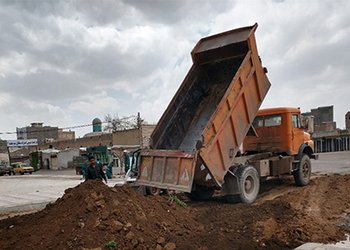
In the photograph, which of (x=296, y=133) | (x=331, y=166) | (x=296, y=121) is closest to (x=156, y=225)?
(x=296, y=133)

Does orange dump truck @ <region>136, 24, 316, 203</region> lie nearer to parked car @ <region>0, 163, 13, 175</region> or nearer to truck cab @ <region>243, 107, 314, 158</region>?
truck cab @ <region>243, 107, 314, 158</region>

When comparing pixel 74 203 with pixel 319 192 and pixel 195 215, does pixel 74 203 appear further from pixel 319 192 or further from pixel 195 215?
pixel 319 192

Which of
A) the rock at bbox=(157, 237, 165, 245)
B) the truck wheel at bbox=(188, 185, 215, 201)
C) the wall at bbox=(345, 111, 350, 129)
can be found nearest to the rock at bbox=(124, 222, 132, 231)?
the rock at bbox=(157, 237, 165, 245)

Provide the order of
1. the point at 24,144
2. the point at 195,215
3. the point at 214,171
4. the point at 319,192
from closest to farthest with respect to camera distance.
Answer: the point at 195,215
the point at 214,171
the point at 319,192
the point at 24,144

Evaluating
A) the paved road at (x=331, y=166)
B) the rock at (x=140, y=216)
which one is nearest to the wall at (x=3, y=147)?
the paved road at (x=331, y=166)

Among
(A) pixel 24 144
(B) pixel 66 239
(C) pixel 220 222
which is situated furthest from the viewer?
(A) pixel 24 144

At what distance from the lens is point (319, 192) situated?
35.4 feet

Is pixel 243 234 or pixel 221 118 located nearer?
pixel 243 234

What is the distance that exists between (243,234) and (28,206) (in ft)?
29.9

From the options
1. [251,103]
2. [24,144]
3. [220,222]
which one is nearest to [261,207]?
[220,222]

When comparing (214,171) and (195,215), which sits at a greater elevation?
(214,171)

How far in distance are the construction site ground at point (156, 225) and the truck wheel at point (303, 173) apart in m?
4.13

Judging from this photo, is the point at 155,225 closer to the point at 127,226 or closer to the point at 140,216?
the point at 140,216

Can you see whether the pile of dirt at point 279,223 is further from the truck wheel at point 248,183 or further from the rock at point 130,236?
the rock at point 130,236
